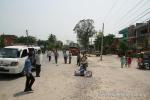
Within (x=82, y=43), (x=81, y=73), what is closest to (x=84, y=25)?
(x=82, y=43)

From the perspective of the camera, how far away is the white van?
15.5m

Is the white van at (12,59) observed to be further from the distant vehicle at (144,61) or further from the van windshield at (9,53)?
the distant vehicle at (144,61)

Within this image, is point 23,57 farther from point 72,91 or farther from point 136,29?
point 136,29

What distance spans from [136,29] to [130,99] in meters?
70.2

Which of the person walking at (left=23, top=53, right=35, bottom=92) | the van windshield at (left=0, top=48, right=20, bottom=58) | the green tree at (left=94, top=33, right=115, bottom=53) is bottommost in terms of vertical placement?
the person walking at (left=23, top=53, right=35, bottom=92)

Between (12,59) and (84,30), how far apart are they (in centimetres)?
11481

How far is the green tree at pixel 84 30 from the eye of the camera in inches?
4998

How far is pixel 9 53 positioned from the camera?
55.6ft

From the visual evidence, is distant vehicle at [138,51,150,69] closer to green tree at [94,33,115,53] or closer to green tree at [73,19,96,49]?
green tree at [94,33,115,53]

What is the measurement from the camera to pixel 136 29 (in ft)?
257

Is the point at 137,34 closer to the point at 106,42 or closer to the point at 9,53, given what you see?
the point at 106,42

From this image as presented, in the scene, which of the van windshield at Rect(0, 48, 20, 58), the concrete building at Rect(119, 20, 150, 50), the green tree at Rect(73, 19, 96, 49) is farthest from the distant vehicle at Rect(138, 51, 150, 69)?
the green tree at Rect(73, 19, 96, 49)

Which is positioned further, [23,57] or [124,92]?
[23,57]

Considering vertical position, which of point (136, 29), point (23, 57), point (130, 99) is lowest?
point (130, 99)
